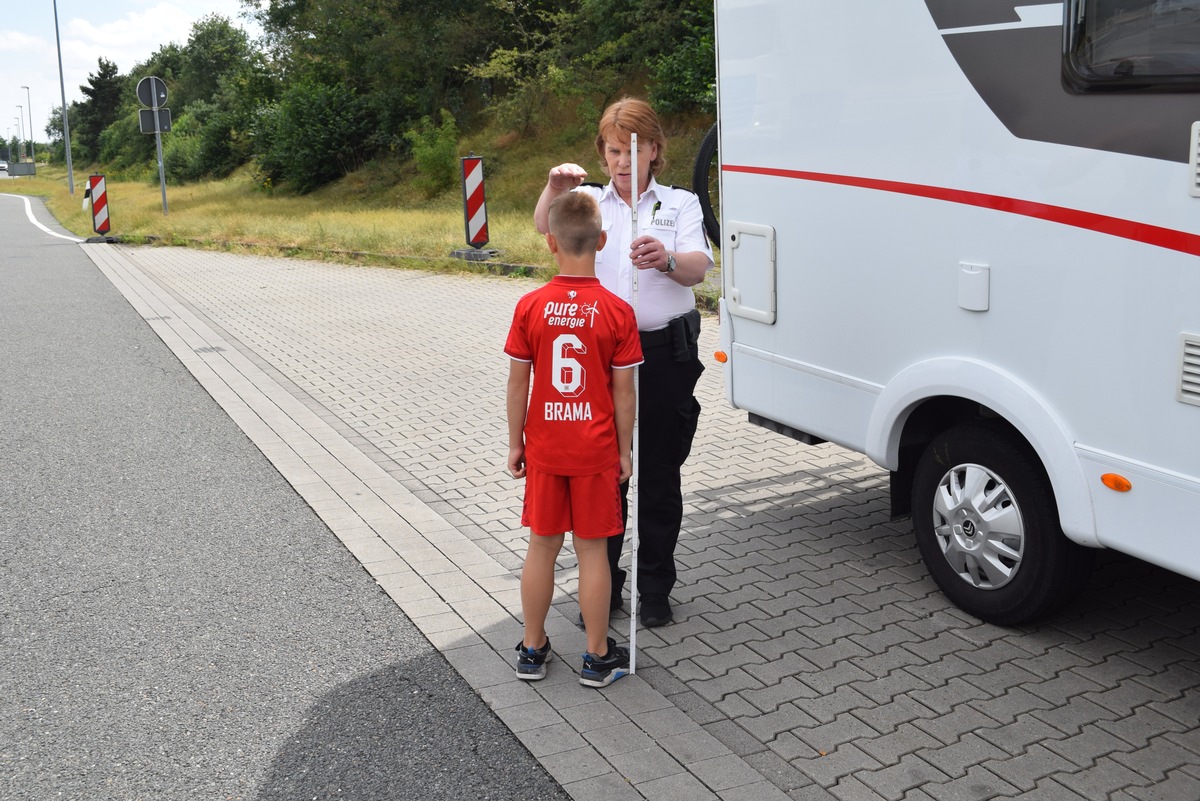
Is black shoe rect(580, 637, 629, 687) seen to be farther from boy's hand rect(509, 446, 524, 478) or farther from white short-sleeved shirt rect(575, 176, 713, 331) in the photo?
white short-sleeved shirt rect(575, 176, 713, 331)

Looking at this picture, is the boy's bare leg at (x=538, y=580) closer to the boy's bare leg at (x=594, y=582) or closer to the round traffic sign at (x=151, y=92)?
the boy's bare leg at (x=594, y=582)

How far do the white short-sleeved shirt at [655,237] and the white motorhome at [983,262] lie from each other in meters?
0.75

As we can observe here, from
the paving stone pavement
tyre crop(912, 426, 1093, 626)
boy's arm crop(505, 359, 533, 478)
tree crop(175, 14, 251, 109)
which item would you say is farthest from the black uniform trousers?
tree crop(175, 14, 251, 109)

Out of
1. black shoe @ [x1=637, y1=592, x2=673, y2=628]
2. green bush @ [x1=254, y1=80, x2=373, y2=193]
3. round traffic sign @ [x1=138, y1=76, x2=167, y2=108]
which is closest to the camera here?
black shoe @ [x1=637, y1=592, x2=673, y2=628]

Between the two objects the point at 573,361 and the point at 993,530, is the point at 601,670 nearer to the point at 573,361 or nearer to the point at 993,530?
the point at 573,361

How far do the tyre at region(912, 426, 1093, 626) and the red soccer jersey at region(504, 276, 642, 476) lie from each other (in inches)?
54.2

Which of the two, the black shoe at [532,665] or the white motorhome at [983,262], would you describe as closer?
the white motorhome at [983,262]

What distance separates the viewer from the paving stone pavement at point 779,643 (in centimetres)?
334

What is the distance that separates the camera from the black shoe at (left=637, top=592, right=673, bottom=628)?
4.37 meters

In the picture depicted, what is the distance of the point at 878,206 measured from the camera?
4.38 metres

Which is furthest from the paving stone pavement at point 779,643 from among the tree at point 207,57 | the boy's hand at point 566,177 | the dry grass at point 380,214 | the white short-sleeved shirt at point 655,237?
the tree at point 207,57

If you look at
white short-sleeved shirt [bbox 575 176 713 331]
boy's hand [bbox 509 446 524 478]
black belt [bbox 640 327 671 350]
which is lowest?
boy's hand [bbox 509 446 524 478]

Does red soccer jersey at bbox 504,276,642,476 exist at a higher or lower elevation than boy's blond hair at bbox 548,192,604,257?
lower

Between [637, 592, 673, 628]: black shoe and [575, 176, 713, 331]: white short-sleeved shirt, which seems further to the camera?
[637, 592, 673, 628]: black shoe
